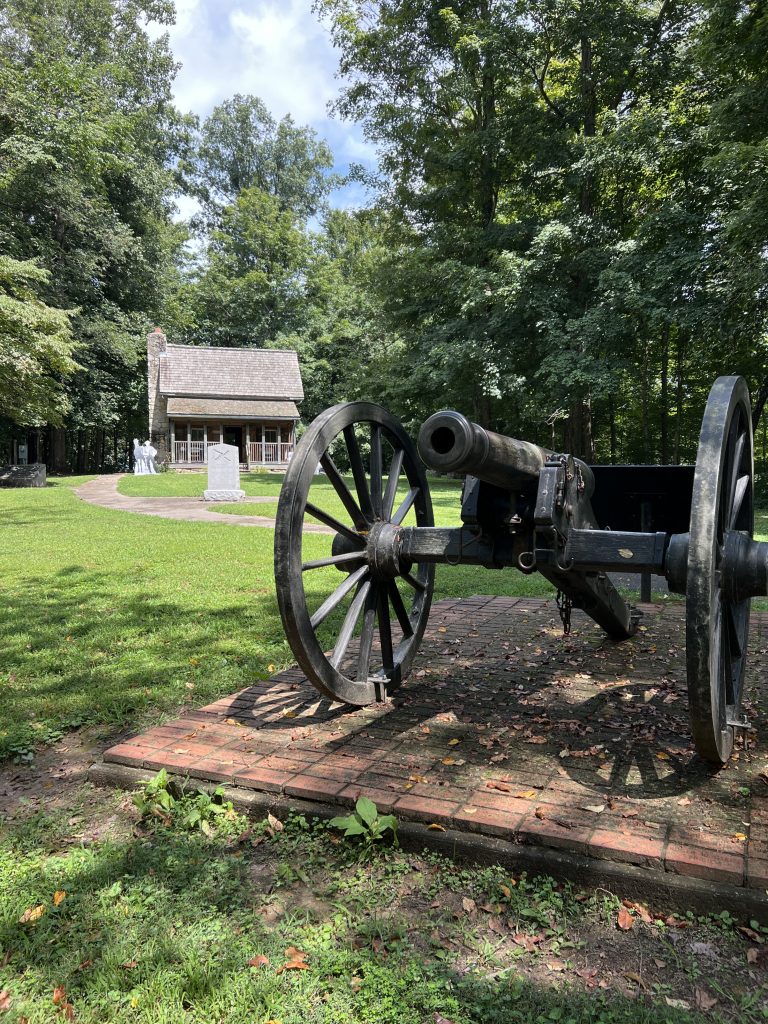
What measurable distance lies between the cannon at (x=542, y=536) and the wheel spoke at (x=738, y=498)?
1 cm

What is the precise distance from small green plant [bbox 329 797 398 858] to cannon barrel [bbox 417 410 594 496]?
4.13 feet

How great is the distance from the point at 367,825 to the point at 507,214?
21813 mm

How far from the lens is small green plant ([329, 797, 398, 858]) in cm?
240

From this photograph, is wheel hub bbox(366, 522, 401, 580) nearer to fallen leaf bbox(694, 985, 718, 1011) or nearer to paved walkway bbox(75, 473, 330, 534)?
fallen leaf bbox(694, 985, 718, 1011)

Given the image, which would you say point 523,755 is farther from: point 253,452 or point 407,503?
point 253,452

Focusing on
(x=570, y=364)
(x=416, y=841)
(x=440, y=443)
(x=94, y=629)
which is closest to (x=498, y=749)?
(x=416, y=841)

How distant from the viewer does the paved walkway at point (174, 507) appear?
1312 centimetres

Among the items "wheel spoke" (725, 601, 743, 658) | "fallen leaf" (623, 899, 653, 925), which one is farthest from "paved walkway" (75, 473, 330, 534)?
"fallen leaf" (623, 899, 653, 925)

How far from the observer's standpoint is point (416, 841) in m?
2.42

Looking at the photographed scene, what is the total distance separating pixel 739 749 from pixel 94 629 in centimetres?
450

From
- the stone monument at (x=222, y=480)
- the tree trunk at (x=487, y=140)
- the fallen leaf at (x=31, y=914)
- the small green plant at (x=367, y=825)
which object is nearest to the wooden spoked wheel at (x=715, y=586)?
the small green plant at (x=367, y=825)

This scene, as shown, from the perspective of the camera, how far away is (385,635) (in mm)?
3590

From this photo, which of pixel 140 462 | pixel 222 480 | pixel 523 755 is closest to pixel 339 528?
pixel 523 755

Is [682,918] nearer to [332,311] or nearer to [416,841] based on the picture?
[416,841]
